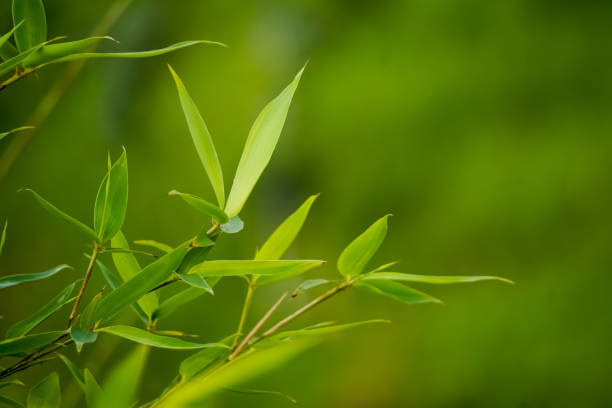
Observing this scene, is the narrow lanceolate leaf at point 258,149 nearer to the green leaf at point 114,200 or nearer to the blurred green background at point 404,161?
the green leaf at point 114,200

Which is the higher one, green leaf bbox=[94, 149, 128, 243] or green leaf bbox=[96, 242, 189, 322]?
green leaf bbox=[94, 149, 128, 243]

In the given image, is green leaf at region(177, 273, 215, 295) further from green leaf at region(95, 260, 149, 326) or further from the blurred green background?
the blurred green background

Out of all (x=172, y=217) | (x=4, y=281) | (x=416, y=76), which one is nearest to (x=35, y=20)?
(x=4, y=281)

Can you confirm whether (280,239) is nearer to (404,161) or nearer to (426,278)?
(426,278)

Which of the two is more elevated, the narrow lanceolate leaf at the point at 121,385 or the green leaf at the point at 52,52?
the green leaf at the point at 52,52

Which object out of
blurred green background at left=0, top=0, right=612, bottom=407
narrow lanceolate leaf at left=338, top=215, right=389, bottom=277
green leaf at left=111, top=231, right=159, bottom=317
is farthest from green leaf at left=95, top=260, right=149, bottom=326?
blurred green background at left=0, top=0, right=612, bottom=407

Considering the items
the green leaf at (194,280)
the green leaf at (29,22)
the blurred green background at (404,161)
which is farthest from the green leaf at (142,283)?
the blurred green background at (404,161)

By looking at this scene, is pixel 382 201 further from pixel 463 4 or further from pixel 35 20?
pixel 35 20
